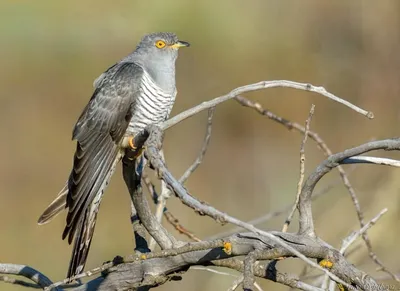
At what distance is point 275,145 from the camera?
9.60 meters

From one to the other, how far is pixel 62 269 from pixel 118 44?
18.4ft

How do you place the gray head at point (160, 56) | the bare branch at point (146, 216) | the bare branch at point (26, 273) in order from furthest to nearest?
the gray head at point (160, 56)
the bare branch at point (146, 216)
the bare branch at point (26, 273)

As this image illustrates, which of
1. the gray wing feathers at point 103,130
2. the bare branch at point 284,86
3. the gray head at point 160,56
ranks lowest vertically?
the bare branch at point 284,86

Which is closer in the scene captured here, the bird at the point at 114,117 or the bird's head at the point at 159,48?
the bird at the point at 114,117

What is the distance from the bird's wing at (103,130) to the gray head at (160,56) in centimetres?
10

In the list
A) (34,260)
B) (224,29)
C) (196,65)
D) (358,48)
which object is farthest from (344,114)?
(34,260)

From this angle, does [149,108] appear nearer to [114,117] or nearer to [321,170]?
[114,117]

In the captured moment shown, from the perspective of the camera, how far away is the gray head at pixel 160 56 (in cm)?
355

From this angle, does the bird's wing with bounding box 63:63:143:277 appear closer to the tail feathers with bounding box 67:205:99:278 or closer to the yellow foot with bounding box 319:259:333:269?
the tail feathers with bounding box 67:205:99:278

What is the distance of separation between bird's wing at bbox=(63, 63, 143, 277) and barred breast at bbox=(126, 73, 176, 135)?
0.03 m

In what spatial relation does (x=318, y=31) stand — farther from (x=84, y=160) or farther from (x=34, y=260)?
(x=84, y=160)

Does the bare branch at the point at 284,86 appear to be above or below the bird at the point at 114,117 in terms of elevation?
below

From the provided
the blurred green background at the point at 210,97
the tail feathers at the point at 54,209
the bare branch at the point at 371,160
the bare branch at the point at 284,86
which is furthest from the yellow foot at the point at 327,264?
the blurred green background at the point at 210,97

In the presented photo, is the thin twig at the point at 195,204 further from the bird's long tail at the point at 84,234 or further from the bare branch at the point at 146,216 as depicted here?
the bird's long tail at the point at 84,234
